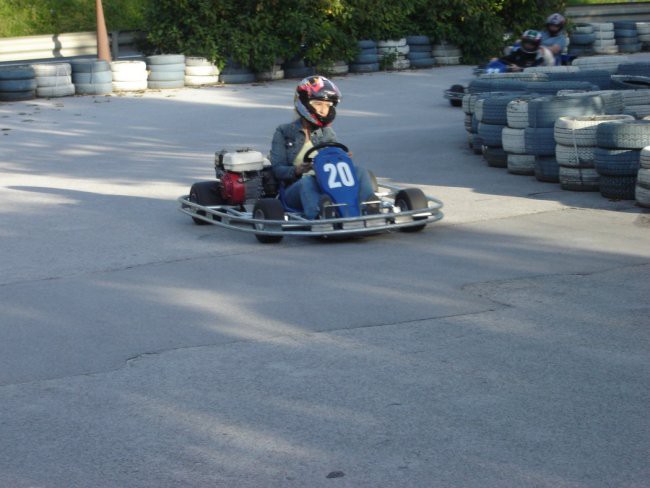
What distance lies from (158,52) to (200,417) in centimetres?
1769

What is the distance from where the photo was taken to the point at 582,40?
2517 cm

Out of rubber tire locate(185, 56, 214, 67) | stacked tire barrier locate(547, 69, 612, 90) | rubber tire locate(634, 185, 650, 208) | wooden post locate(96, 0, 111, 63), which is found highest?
wooden post locate(96, 0, 111, 63)

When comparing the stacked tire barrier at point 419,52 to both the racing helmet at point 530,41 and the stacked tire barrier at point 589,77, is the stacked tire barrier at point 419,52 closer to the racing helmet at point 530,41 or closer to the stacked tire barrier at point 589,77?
the racing helmet at point 530,41

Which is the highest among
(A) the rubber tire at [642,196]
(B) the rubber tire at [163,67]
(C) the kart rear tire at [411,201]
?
(B) the rubber tire at [163,67]

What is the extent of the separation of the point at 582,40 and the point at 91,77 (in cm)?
1137

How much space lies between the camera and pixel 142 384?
5.25 metres

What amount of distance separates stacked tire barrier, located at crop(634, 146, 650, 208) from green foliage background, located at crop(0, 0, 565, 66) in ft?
40.8

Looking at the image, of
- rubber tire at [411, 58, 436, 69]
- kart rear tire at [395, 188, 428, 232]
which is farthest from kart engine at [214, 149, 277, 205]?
rubber tire at [411, 58, 436, 69]

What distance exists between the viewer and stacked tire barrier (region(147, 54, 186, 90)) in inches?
782

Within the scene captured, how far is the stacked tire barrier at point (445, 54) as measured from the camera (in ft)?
78.5

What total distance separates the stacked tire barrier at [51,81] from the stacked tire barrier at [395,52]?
6832 millimetres

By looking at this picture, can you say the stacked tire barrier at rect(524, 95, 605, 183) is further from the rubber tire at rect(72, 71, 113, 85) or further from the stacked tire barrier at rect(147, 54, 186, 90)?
the stacked tire barrier at rect(147, 54, 186, 90)

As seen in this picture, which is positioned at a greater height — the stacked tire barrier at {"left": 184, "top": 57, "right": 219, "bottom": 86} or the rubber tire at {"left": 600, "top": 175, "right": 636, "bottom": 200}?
the stacked tire barrier at {"left": 184, "top": 57, "right": 219, "bottom": 86}

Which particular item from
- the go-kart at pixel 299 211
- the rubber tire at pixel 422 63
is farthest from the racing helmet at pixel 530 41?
the go-kart at pixel 299 211
